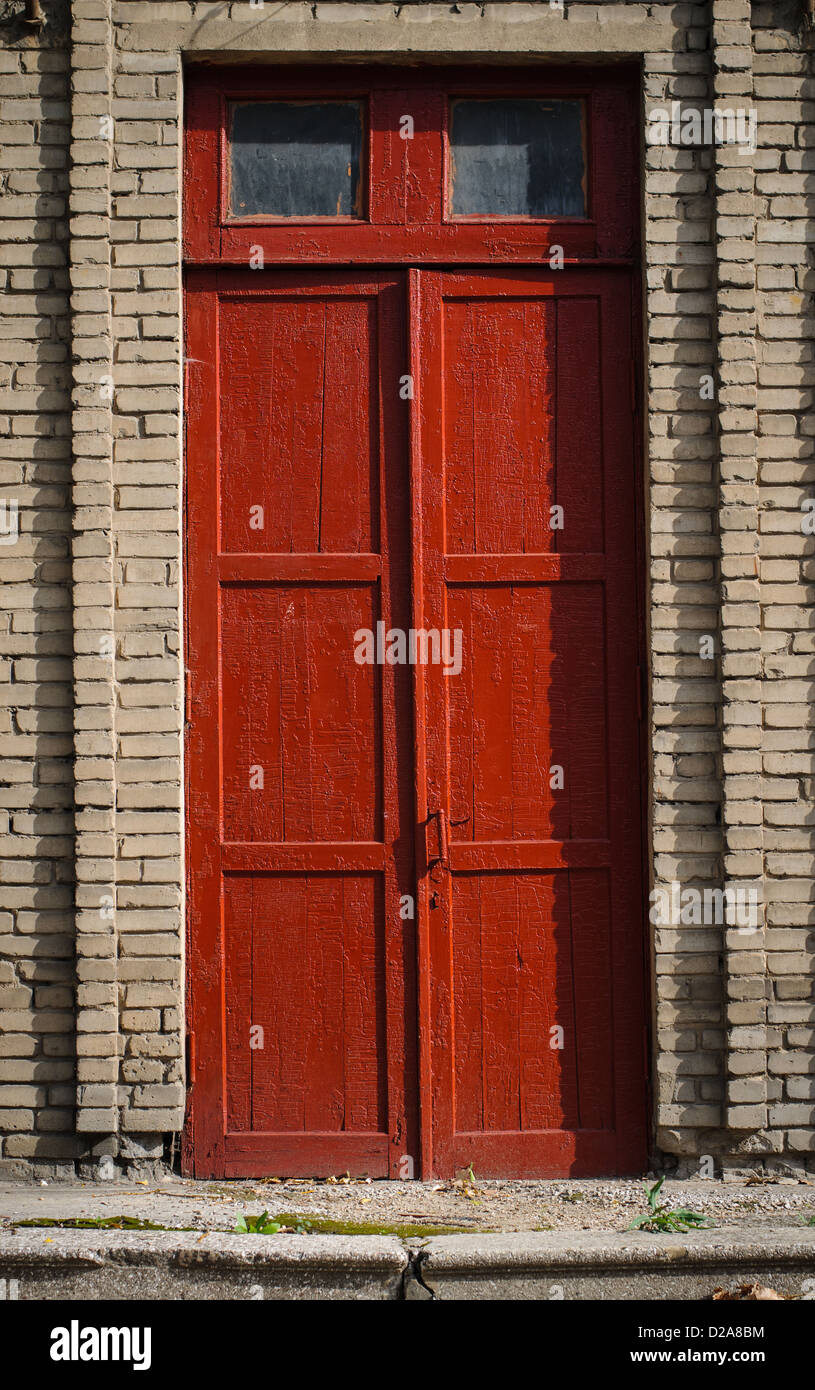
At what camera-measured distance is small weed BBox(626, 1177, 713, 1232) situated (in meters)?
3.87

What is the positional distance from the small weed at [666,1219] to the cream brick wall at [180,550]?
316 mm

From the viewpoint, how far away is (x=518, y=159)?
4.64 meters

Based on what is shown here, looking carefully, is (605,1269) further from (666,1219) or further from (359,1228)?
(359,1228)

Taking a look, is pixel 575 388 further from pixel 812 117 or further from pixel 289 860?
pixel 289 860

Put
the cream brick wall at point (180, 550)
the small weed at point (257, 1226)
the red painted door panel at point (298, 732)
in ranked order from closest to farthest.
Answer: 1. the small weed at point (257, 1226)
2. the cream brick wall at point (180, 550)
3. the red painted door panel at point (298, 732)

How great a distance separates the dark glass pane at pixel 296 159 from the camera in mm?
4625

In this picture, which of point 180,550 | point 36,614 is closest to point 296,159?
point 180,550

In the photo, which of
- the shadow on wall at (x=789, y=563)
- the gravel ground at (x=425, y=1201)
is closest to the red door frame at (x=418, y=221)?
the shadow on wall at (x=789, y=563)

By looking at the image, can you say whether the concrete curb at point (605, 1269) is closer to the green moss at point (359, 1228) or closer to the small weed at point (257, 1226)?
the green moss at point (359, 1228)

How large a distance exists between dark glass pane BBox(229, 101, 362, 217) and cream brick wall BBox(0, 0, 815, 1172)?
0.22 metres

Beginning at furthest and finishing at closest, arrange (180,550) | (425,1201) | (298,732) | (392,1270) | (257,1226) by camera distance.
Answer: (298,732)
(180,550)
(425,1201)
(257,1226)
(392,1270)

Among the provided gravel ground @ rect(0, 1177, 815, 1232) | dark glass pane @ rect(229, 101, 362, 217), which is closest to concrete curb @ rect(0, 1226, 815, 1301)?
gravel ground @ rect(0, 1177, 815, 1232)

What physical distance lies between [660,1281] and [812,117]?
4071 mm

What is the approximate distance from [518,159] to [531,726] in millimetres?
2176
